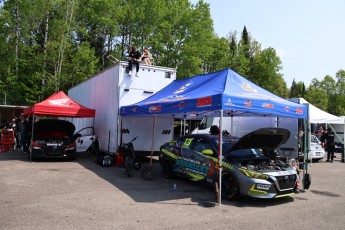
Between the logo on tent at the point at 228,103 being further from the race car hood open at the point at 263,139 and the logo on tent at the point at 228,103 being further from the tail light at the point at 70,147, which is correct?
the tail light at the point at 70,147

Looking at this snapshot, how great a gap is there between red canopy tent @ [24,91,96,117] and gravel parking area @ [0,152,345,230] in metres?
3.65

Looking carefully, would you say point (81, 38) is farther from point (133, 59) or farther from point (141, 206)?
point (141, 206)

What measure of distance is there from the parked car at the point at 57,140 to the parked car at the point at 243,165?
19.6ft

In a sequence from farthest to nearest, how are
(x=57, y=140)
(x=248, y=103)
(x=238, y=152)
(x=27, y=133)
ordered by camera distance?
(x=27, y=133)
(x=57, y=140)
(x=238, y=152)
(x=248, y=103)

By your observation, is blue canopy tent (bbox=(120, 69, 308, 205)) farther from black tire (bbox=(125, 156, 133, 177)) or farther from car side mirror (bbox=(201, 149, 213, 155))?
black tire (bbox=(125, 156, 133, 177))

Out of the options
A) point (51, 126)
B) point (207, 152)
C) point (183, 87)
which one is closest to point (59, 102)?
point (51, 126)

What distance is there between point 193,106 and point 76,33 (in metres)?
31.4

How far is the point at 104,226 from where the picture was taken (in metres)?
5.36

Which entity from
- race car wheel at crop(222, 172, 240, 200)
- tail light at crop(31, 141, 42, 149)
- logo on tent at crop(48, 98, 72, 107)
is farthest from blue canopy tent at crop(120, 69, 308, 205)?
tail light at crop(31, 141, 42, 149)

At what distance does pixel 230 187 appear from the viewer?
7.42 metres

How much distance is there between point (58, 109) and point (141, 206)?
822 centimetres

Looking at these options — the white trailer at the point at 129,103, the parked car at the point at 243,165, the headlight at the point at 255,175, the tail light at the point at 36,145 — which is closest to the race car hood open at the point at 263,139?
the parked car at the point at 243,165

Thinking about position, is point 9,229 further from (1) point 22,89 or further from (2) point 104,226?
(1) point 22,89

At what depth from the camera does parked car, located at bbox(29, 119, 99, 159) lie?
13.0 m
